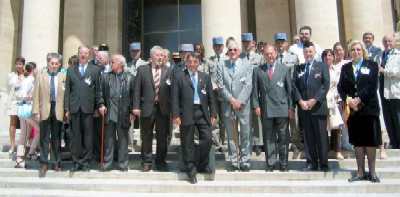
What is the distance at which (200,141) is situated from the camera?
780 centimetres

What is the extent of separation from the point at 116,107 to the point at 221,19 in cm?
533

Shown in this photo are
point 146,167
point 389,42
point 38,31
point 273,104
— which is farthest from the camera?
point 38,31

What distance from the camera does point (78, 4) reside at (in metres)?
16.6

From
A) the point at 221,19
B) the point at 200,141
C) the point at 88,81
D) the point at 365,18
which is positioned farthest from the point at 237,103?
the point at 365,18

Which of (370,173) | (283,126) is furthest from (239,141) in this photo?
(370,173)

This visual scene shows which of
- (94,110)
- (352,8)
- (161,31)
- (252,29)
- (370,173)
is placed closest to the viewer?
(370,173)

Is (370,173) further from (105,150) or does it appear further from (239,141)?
(105,150)

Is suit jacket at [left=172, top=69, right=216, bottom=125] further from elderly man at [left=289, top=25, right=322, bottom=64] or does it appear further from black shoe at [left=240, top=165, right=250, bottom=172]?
elderly man at [left=289, top=25, right=322, bottom=64]

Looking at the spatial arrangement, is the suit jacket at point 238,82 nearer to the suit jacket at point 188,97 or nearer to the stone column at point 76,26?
the suit jacket at point 188,97

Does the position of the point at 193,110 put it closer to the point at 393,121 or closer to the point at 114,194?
the point at 114,194

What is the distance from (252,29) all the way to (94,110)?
1098 cm

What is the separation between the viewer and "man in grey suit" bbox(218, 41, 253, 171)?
7.95 metres

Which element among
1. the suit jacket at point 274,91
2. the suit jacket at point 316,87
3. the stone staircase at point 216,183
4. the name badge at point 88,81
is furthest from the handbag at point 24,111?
the suit jacket at point 316,87

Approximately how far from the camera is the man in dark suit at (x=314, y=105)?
781cm
